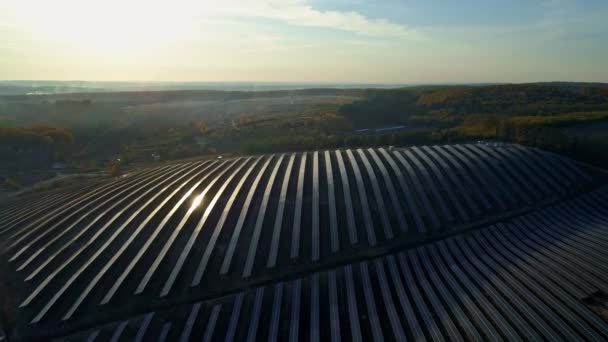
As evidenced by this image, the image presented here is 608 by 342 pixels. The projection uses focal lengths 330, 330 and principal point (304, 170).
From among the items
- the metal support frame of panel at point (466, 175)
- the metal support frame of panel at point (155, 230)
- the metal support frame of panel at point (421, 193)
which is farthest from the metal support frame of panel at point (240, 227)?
the metal support frame of panel at point (466, 175)

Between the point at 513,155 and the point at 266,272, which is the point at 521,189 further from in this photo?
the point at 266,272

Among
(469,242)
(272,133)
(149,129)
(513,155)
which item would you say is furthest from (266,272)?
(149,129)

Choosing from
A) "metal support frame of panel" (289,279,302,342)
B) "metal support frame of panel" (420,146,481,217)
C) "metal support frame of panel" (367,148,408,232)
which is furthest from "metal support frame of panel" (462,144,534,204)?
"metal support frame of panel" (289,279,302,342)

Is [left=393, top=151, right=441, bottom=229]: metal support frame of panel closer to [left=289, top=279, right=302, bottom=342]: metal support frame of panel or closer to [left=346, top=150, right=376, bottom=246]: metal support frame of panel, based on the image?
[left=346, top=150, right=376, bottom=246]: metal support frame of panel

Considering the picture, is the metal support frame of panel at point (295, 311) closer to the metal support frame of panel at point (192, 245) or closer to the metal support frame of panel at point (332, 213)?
the metal support frame of panel at point (332, 213)

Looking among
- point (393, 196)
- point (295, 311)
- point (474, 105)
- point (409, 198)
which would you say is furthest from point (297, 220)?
point (474, 105)
